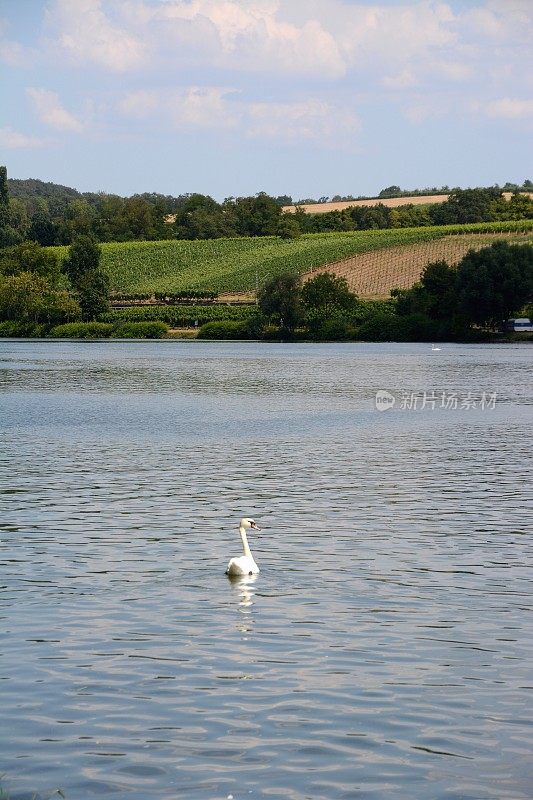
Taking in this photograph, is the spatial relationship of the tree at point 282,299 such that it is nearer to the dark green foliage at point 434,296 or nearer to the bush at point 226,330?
the bush at point 226,330

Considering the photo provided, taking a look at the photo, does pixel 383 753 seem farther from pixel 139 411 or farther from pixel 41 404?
pixel 41 404

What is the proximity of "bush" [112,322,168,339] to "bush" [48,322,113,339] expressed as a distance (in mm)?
1337

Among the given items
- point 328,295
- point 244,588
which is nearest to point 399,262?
point 328,295

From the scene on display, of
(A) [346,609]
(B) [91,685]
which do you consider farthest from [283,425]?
(B) [91,685]

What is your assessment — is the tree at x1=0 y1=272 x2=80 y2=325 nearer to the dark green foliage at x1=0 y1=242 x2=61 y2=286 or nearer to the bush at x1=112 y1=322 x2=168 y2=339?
the bush at x1=112 y1=322 x2=168 y2=339

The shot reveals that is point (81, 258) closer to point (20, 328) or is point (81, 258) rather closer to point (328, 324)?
point (20, 328)

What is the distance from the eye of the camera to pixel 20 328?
168 metres

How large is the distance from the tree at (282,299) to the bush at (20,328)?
112ft

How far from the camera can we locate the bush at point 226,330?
153 metres

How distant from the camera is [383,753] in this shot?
11.5m

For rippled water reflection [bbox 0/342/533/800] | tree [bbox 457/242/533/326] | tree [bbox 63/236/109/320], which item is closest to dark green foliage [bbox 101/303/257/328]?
tree [bbox 63/236/109/320]

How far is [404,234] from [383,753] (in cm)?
19021

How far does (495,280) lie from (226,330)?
126 ft

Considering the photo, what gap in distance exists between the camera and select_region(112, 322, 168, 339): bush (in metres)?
158
